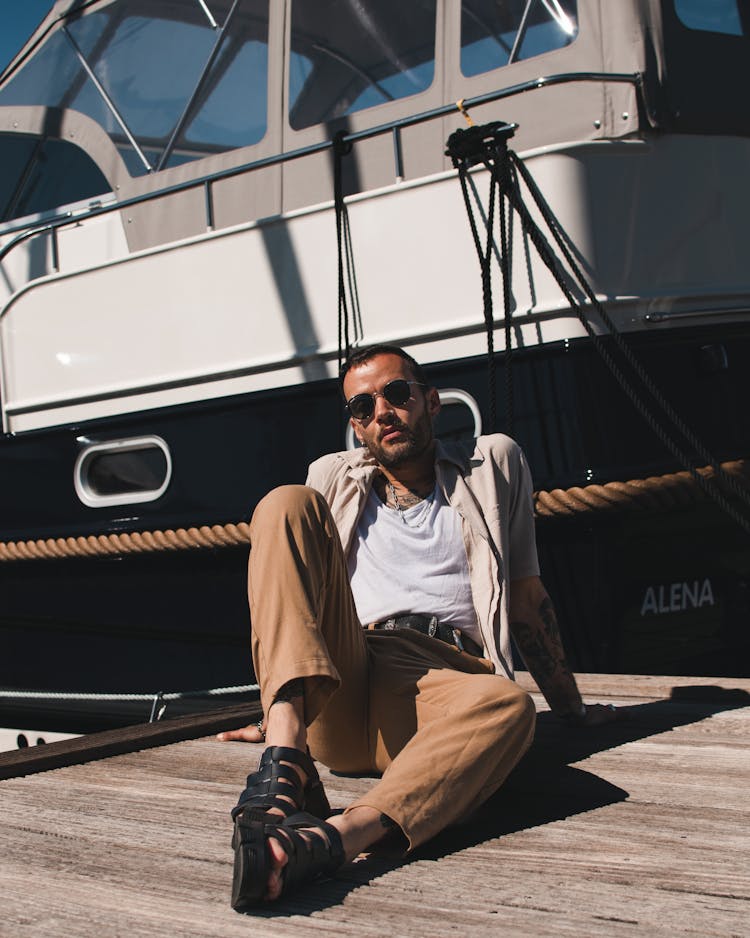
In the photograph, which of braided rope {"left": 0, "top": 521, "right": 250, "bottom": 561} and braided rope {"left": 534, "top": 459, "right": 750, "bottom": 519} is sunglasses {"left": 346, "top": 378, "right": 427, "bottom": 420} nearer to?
braided rope {"left": 534, "top": 459, "right": 750, "bottom": 519}

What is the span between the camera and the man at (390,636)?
1.66 metres

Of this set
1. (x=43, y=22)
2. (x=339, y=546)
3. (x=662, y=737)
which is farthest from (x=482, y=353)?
(x=43, y=22)

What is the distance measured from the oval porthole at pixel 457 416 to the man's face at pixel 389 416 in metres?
1.31

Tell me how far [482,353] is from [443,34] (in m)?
1.30

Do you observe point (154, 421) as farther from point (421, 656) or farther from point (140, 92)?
point (421, 656)

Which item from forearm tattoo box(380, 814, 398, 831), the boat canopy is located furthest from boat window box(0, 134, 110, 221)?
forearm tattoo box(380, 814, 398, 831)

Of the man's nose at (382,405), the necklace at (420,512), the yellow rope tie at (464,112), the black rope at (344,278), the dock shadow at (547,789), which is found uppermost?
the yellow rope tie at (464,112)

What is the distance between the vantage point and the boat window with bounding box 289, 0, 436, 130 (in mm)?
4227

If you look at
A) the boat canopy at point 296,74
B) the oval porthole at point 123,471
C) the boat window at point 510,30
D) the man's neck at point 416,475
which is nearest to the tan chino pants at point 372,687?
the man's neck at point 416,475

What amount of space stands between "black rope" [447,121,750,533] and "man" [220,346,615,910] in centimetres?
104

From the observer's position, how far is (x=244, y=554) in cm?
418

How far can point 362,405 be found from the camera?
233cm

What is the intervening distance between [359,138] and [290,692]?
2.64 m

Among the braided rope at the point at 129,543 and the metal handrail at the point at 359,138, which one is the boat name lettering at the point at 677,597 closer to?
the braided rope at the point at 129,543
